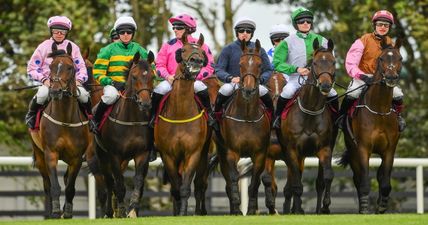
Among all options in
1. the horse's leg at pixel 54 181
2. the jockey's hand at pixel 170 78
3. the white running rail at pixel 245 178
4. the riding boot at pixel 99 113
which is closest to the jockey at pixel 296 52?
the jockey's hand at pixel 170 78

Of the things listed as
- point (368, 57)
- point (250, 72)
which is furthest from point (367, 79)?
point (250, 72)

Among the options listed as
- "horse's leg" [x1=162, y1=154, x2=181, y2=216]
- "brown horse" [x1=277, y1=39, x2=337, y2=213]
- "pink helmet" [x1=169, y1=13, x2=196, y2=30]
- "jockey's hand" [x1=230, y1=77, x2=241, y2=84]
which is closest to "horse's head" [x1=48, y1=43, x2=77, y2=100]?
"horse's leg" [x1=162, y1=154, x2=181, y2=216]

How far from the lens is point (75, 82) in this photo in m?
19.0

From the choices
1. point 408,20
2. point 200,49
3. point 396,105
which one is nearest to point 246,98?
point 200,49

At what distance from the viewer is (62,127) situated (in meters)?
19.0

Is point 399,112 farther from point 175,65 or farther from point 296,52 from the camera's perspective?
point 175,65

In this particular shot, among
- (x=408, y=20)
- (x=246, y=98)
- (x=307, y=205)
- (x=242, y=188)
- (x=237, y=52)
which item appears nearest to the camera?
(x=246, y=98)

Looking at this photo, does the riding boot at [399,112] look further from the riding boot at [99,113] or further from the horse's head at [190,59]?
the riding boot at [99,113]

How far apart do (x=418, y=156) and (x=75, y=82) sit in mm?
11887

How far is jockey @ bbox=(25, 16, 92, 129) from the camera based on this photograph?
63.3ft

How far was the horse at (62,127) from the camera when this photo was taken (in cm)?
1852

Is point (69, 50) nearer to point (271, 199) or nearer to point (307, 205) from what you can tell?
point (271, 199)

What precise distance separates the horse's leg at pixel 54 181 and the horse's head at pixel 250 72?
2440 mm

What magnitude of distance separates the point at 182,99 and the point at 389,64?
2512mm
